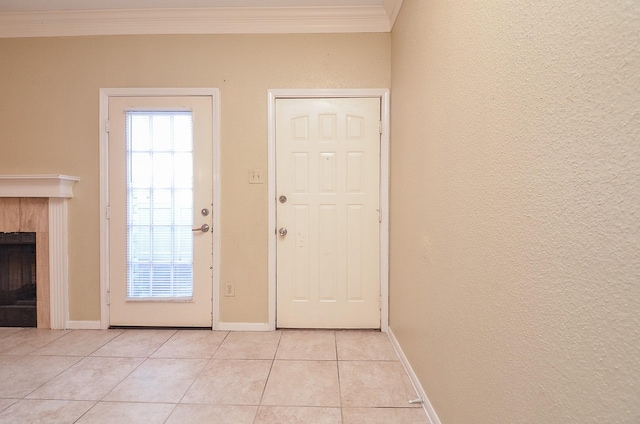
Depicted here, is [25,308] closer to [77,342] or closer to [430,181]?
[77,342]

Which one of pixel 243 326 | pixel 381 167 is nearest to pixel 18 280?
pixel 243 326

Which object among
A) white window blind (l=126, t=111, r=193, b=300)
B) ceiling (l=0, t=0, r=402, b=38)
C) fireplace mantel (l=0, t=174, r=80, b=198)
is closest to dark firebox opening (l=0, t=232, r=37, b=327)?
fireplace mantel (l=0, t=174, r=80, b=198)

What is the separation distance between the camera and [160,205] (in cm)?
261

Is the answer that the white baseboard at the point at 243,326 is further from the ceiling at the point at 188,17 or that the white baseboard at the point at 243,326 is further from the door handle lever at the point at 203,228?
the ceiling at the point at 188,17

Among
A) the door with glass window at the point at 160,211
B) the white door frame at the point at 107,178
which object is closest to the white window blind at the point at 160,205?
the door with glass window at the point at 160,211

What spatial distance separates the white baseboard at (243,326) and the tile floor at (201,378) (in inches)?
2.3

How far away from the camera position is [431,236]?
157 centimetres

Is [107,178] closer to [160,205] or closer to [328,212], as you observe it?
[160,205]

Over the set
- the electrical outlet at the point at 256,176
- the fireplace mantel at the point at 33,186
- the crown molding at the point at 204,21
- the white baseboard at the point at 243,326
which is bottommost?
the white baseboard at the point at 243,326

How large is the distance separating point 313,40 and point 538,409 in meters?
2.70

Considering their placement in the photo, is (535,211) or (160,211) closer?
(535,211)

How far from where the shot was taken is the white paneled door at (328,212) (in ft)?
8.44

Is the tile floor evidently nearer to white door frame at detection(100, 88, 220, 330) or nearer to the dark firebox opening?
the dark firebox opening

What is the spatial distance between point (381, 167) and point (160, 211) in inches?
74.9
